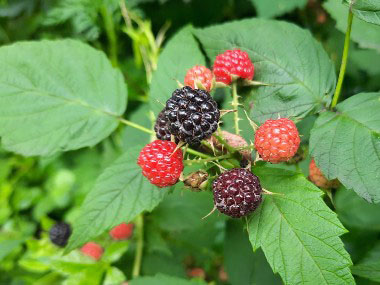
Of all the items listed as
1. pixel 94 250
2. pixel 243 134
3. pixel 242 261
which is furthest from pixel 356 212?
pixel 94 250

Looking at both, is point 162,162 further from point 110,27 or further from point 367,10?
point 110,27

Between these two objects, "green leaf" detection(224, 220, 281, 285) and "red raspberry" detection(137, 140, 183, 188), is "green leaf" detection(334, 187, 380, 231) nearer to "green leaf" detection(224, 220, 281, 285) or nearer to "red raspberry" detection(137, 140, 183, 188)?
"green leaf" detection(224, 220, 281, 285)

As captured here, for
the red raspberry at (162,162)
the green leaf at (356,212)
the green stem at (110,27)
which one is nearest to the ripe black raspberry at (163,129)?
the red raspberry at (162,162)

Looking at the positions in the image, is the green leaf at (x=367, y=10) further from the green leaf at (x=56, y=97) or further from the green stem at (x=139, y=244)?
the green stem at (x=139, y=244)

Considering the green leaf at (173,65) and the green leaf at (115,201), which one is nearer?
the green leaf at (115,201)

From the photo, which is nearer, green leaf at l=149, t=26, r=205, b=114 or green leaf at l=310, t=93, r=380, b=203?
green leaf at l=310, t=93, r=380, b=203

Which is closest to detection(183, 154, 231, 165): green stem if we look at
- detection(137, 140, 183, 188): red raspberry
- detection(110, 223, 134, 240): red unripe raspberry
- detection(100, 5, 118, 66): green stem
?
detection(137, 140, 183, 188): red raspberry

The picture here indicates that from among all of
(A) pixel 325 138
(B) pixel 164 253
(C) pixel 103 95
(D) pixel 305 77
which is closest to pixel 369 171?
(A) pixel 325 138
